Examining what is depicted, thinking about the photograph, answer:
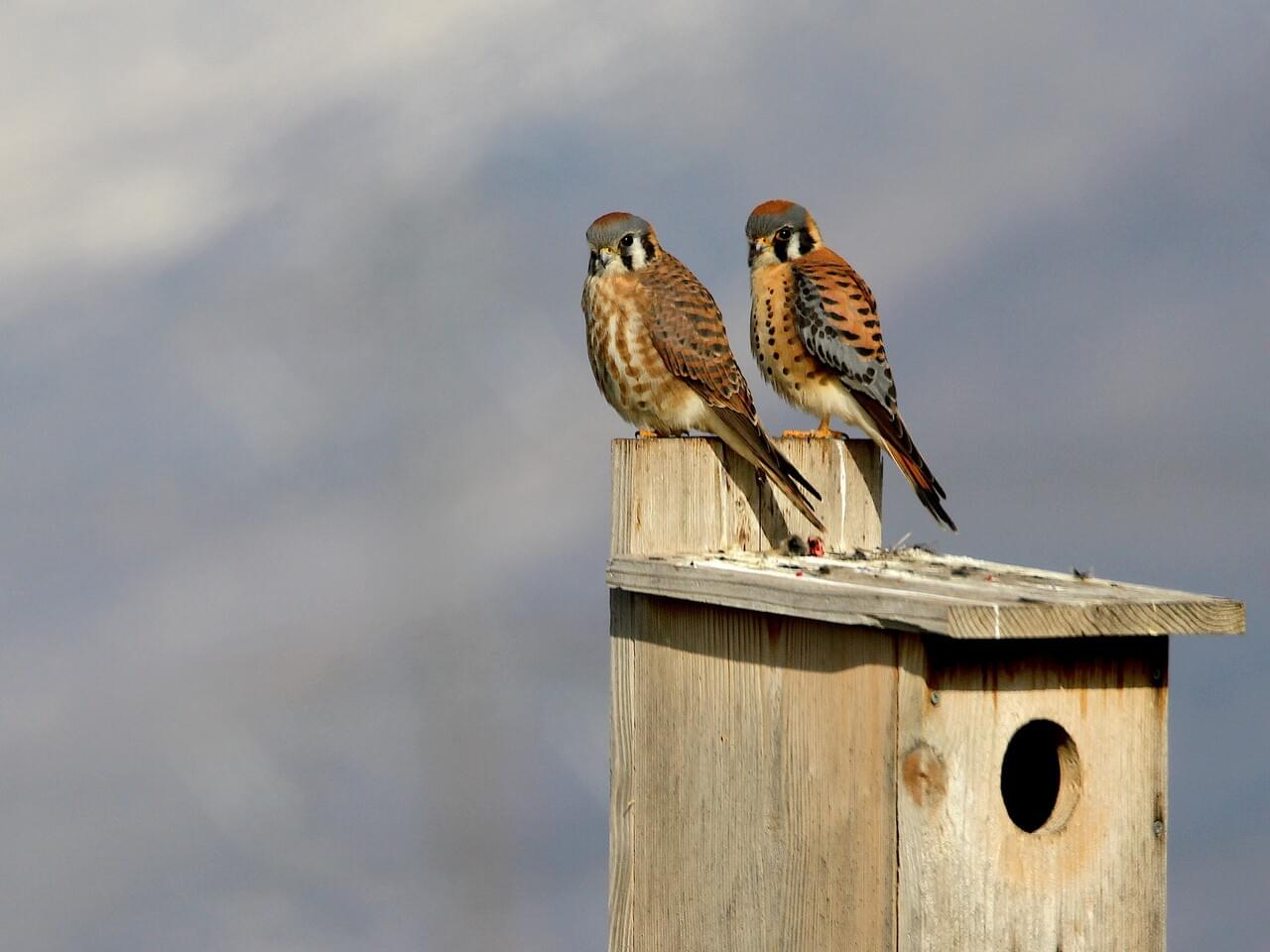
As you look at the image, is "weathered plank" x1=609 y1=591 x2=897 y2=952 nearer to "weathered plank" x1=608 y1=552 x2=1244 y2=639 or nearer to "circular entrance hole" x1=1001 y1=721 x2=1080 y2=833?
"weathered plank" x1=608 y1=552 x2=1244 y2=639

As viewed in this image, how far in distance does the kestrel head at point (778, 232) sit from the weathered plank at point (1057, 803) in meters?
2.88

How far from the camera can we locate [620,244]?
15.3 ft

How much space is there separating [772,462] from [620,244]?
132 centimetres

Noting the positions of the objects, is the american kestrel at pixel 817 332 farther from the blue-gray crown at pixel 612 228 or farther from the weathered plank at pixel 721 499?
the weathered plank at pixel 721 499

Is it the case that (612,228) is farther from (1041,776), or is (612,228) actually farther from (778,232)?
(1041,776)

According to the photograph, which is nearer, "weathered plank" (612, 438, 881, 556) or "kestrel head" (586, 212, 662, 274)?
"weathered plank" (612, 438, 881, 556)

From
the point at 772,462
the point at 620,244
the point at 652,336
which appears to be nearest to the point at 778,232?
the point at 620,244

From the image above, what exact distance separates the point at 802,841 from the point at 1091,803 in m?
0.53

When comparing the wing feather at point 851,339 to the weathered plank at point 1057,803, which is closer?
the weathered plank at point 1057,803

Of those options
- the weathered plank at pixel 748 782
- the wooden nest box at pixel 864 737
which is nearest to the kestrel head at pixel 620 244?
the wooden nest box at pixel 864 737

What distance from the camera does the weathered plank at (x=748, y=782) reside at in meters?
2.95

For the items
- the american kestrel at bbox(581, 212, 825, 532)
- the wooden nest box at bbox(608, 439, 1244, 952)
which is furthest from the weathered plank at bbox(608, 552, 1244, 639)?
the american kestrel at bbox(581, 212, 825, 532)

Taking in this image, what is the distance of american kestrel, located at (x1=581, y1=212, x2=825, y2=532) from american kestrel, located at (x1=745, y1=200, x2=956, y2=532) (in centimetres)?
80

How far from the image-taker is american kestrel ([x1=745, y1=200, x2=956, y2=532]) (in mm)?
5164
